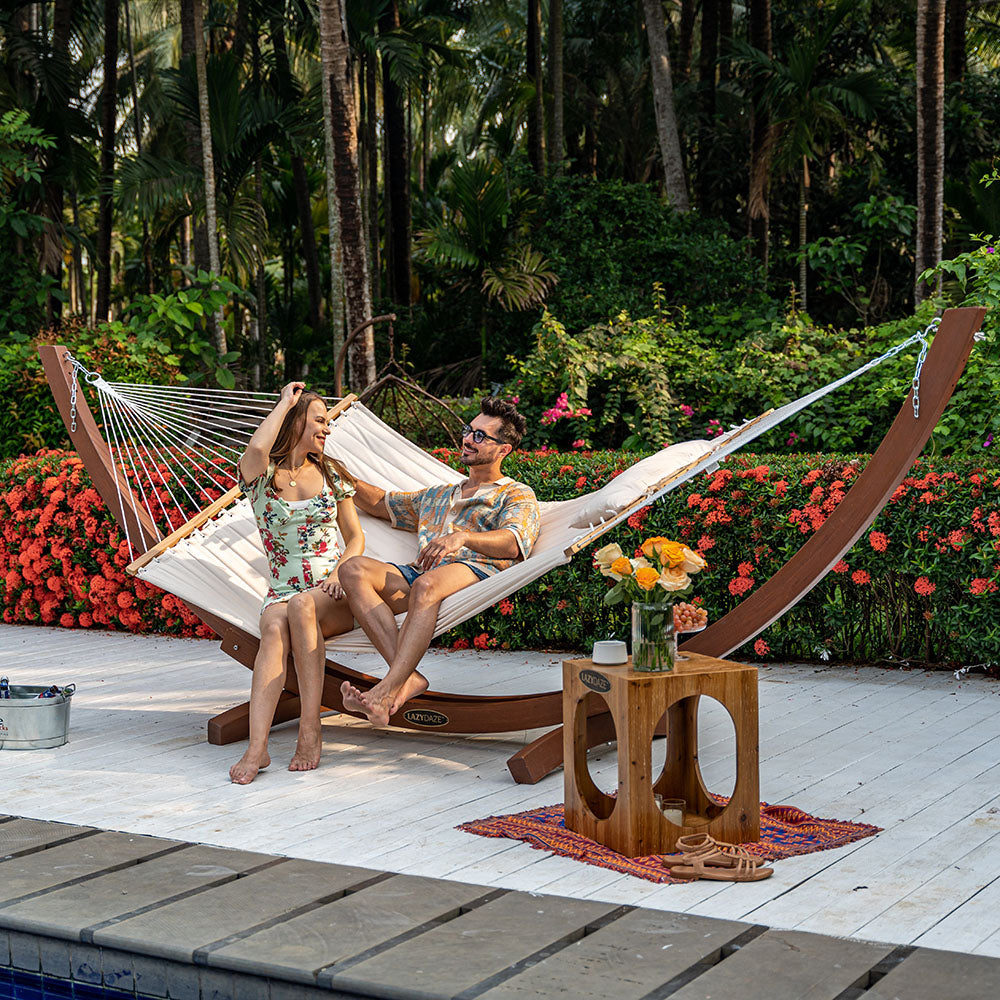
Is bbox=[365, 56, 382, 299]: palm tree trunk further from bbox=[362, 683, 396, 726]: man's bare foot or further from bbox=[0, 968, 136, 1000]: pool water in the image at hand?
bbox=[0, 968, 136, 1000]: pool water

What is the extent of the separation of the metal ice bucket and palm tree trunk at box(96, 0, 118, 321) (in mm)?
9729

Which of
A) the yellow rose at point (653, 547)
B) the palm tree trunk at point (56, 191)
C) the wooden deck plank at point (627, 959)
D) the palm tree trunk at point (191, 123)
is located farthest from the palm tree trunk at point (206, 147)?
the wooden deck plank at point (627, 959)

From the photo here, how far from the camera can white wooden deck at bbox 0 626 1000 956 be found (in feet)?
8.52

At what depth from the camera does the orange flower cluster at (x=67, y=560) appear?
6.62 metres

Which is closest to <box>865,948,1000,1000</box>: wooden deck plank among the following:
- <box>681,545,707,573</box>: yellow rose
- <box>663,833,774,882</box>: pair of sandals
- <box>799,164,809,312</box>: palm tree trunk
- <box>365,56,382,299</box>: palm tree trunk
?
<box>663,833,774,882</box>: pair of sandals

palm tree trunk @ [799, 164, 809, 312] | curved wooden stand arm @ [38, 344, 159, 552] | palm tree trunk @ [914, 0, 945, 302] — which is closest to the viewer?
curved wooden stand arm @ [38, 344, 159, 552]

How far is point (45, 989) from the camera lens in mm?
2451

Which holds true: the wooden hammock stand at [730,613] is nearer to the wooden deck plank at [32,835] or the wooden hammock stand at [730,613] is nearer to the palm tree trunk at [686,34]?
Answer: the wooden deck plank at [32,835]

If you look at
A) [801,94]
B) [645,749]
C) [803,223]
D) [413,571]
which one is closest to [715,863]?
[645,749]

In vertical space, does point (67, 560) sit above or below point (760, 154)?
below

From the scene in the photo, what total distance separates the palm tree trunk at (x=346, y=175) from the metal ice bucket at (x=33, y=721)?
13.1ft

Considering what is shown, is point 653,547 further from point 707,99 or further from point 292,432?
point 707,99

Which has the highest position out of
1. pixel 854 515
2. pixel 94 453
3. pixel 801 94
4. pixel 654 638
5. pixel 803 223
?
pixel 801 94

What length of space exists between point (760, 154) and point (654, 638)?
34.3 feet
